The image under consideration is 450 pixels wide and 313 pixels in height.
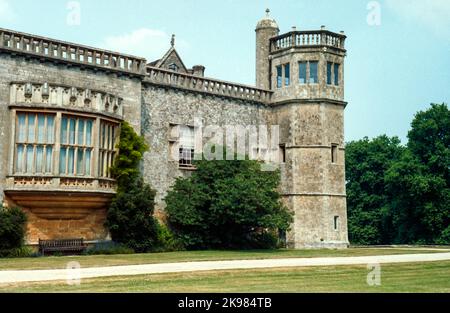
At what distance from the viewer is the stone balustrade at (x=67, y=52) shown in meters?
22.5

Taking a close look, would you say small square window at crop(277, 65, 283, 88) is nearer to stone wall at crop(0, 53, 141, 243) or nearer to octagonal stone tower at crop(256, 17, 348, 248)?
octagonal stone tower at crop(256, 17, 348, 248)

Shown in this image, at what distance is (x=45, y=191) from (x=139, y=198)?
421 centimetres

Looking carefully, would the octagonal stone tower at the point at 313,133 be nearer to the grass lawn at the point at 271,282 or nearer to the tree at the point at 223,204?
the tree at the point at 223,204

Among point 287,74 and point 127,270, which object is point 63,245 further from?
point 287,74

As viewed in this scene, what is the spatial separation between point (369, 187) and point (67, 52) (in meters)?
34.8

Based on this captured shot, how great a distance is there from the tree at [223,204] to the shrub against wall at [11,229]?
24.1 feet

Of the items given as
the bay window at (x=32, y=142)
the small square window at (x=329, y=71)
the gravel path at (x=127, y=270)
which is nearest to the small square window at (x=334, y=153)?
the small square window at (x=329, y=71)

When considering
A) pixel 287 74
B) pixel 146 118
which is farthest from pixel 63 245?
pixel 287 74

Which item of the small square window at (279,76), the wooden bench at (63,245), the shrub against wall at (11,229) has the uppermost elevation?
the small square window at (279,76)

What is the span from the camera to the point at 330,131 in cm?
3131

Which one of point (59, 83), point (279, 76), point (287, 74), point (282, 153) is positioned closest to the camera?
point (59, 83)

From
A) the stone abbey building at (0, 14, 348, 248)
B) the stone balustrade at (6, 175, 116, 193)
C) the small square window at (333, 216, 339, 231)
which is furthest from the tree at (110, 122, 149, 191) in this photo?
the small square window at (333, 216, 339, 231)

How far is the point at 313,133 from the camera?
102 feet
